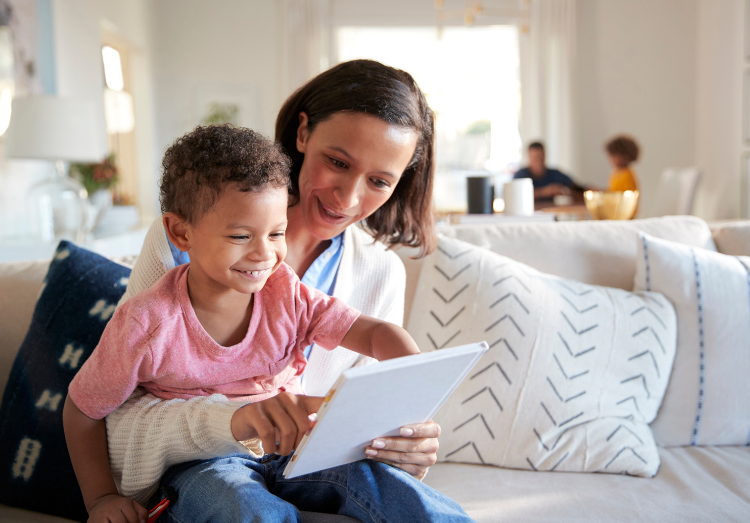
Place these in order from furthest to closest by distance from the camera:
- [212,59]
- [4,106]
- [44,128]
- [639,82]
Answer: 1. [639,82]
2. [212,59]
3. [4,106]
4. [44,128]

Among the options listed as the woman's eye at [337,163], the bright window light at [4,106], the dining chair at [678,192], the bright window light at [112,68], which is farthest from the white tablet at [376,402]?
the bright window light at [112,68]

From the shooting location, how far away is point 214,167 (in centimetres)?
83

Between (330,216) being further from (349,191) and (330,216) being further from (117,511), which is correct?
(117,511)

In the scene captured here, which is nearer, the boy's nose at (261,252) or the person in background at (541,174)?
the boy's nose at (261,252)

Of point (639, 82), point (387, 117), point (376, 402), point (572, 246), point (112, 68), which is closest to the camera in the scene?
point (376, 402)

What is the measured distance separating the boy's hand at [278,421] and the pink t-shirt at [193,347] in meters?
0.15

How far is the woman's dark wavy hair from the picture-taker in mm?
1094

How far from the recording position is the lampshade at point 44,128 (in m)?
2.62

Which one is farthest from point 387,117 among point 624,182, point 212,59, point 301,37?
point 212,59

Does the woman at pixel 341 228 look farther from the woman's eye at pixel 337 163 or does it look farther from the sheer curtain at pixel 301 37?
the sheer curtain at pixel 301 37

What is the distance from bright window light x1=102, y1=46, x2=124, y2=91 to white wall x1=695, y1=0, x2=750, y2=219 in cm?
543

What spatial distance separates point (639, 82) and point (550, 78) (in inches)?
37.3

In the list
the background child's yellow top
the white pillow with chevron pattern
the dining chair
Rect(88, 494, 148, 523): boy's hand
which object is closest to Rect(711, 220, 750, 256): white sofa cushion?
the white pillow with chevron pattern

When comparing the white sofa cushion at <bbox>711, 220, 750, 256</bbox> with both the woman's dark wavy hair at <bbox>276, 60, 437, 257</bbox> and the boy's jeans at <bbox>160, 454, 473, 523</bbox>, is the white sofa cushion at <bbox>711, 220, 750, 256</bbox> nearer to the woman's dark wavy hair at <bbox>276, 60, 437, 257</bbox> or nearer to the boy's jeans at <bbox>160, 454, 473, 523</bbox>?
the woman's dark wavy hair at <bbox>276, 60, 437, 257</bbox>
